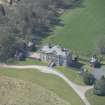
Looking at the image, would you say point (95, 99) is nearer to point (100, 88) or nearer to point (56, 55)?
point (100, 88)

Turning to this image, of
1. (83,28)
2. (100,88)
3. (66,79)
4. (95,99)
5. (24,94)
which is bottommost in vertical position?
(95,99)

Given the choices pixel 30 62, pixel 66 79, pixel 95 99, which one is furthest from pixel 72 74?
pixel 30 62

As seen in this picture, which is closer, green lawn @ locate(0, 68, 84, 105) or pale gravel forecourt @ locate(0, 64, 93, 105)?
green lawn @ locate(0, 68, 84, 105)

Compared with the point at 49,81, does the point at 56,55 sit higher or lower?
higher

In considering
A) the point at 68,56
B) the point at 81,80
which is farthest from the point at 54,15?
the point at 81,80

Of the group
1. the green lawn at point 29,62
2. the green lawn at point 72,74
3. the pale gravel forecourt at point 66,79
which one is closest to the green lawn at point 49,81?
the pale gravel forecourt at point 66,79

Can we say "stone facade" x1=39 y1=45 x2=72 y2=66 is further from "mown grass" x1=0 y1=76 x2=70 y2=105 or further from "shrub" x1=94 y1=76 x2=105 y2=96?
"shrub" x1=94 y1=76 x2=105 y2=96

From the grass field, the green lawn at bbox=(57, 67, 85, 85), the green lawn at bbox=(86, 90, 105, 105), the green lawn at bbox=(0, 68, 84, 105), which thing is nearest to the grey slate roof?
the green lawn at bbox=(57, 67, 85, 85)

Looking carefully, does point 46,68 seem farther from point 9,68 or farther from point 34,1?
point 34,1
